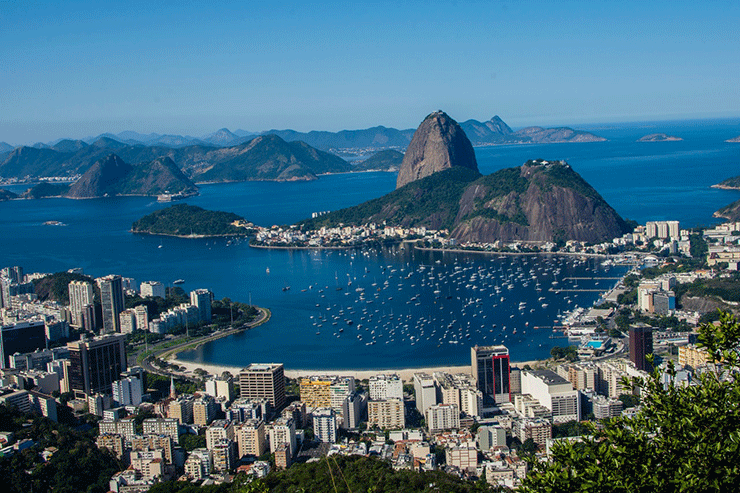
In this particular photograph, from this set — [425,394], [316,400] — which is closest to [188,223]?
[316,400]

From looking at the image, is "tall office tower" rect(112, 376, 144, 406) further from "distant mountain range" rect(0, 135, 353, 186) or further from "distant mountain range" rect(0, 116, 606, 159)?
"distant mountain range" rect(0, 116, 606, 159)

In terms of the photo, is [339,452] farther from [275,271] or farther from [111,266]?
[111,266]

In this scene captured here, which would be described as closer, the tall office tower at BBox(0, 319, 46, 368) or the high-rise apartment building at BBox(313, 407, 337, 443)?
the high-rise apartment building at BBox(313, 407, 337, 443)

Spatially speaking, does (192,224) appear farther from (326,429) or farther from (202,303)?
(326,429)

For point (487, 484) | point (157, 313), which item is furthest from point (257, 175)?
point (487, 484)

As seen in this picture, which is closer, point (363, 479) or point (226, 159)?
point (363, 479)

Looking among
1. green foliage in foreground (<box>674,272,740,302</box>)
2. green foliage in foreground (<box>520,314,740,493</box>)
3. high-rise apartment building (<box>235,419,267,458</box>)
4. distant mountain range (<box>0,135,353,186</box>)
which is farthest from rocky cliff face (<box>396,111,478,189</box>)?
green foliage in foreground (<box>520,314,740,493</box>)

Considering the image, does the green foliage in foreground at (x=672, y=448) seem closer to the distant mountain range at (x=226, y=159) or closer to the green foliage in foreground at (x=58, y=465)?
the green foliage in foreground at (x=58, y=465)
